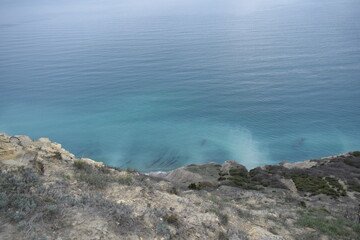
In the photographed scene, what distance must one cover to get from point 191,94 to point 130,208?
193 ft

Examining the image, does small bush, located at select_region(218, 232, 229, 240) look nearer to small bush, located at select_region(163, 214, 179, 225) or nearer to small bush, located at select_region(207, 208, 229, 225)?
small bush, located at select_region(207, 208, 229, 225)

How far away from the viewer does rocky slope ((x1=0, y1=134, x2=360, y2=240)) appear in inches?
387

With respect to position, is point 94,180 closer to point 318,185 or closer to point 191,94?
point 318,185

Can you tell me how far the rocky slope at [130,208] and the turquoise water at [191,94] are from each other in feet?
80.0

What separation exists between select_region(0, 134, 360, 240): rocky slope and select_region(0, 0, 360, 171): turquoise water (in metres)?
24.4

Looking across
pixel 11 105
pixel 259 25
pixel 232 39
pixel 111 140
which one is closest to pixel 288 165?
pixel 111 140

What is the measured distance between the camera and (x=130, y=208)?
1188 cm

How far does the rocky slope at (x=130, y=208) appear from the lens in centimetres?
982

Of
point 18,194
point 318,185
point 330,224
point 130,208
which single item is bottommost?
point 18,194

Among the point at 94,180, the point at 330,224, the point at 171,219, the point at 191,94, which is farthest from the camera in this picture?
the point at 191,94

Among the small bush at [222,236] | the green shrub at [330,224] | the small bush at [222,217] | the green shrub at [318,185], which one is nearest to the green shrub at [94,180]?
the small bush at [222,217]

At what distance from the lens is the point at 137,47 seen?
4124 inches

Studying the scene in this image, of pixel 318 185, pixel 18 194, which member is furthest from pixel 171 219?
pixel 318 185

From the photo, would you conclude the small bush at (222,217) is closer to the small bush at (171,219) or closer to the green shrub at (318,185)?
the small bush at (171,219)
